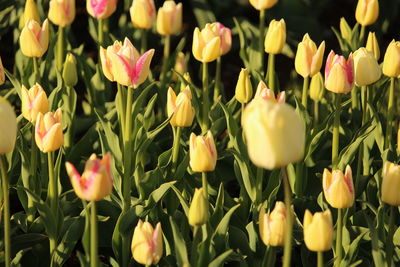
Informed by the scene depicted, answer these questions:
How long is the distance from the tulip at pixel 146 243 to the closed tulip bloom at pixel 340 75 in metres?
0.62

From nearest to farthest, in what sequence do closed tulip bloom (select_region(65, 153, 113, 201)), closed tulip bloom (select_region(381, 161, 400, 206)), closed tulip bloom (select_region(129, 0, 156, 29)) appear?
closed tulip bloom (select_region(65, 153, 113, 201)), closed tulip bloom (select_region(381, 161, 400, 206)), closed tulip bloom (select_region(129, 0, 156, 29))

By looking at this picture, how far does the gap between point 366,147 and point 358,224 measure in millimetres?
241

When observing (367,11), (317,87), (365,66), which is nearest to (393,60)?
(365,66)

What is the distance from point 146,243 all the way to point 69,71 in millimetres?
963

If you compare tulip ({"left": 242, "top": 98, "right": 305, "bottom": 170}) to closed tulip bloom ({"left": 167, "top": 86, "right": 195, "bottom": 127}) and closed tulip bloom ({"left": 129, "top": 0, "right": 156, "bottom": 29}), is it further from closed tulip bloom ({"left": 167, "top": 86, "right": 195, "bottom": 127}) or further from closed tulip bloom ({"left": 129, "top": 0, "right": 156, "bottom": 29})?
closed tulip bloom ({"left": 129, "top": 0, "right": 156, "bottom": 29})

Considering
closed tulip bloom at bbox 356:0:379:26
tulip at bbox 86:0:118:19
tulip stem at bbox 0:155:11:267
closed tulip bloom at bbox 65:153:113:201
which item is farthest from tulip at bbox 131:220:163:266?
closed tulip bloom at bbox 356:0:379:26

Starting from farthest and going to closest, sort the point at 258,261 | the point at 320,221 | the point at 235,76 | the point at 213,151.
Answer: the point at 235,76, the point at 258,261, the point at 213,151, the point at 320,221

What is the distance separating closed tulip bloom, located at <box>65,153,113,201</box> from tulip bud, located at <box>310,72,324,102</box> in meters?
1.06

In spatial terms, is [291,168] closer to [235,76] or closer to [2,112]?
[2,112]

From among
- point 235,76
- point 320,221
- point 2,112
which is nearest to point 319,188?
point 320,221

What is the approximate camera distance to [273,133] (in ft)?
5.08

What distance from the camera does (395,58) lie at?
234 centimetres

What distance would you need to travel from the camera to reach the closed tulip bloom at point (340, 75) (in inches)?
84.7

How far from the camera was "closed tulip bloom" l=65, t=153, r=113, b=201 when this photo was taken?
1703mm
